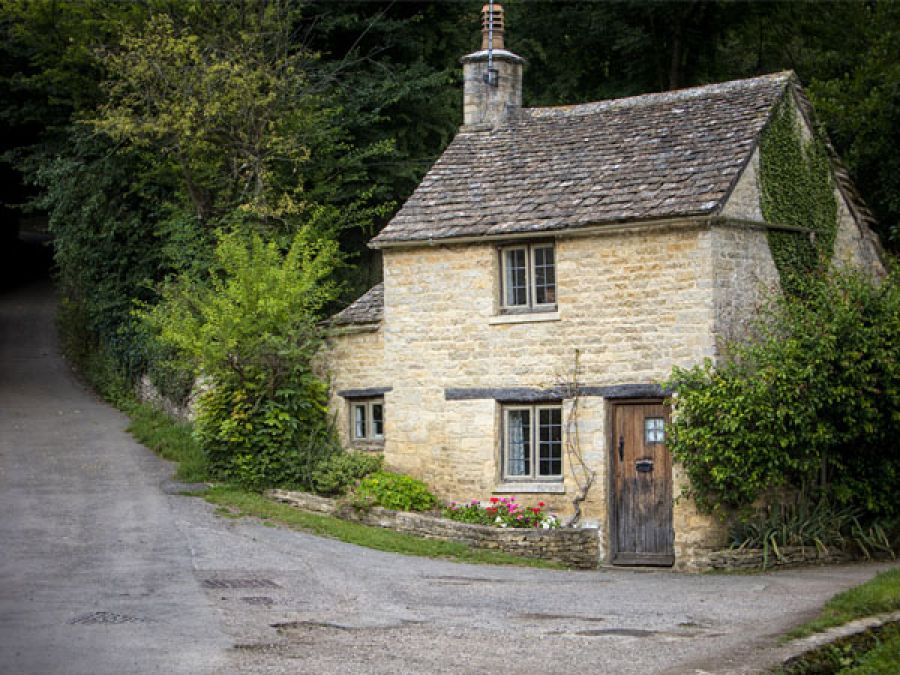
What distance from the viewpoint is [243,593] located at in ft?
48.0

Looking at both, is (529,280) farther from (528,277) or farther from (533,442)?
(533,442)

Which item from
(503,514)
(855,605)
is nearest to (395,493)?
(503,514)

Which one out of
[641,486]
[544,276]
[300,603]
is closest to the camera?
[300,603]

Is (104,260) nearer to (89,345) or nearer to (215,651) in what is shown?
(89,345)

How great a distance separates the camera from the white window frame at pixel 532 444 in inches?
808

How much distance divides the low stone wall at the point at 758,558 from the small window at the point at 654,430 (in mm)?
2078

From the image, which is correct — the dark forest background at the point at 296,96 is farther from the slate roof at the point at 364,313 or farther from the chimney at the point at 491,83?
the chimney at the point at 491,83

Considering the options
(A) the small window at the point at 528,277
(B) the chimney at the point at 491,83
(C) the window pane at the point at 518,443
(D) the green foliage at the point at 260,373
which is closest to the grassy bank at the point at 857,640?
(C) the window pane at the point at 518,443

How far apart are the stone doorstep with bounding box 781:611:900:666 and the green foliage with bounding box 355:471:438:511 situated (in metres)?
9.50

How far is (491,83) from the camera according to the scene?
79.3 ft

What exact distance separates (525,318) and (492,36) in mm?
6741

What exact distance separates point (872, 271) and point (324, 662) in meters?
15.8

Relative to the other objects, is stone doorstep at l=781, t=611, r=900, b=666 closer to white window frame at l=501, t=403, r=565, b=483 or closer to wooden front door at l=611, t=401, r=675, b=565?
wooden front door at l=611, t=401, r=675, b=565

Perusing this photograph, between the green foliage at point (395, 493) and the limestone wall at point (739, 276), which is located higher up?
the limestone wall at point (739, 276)
